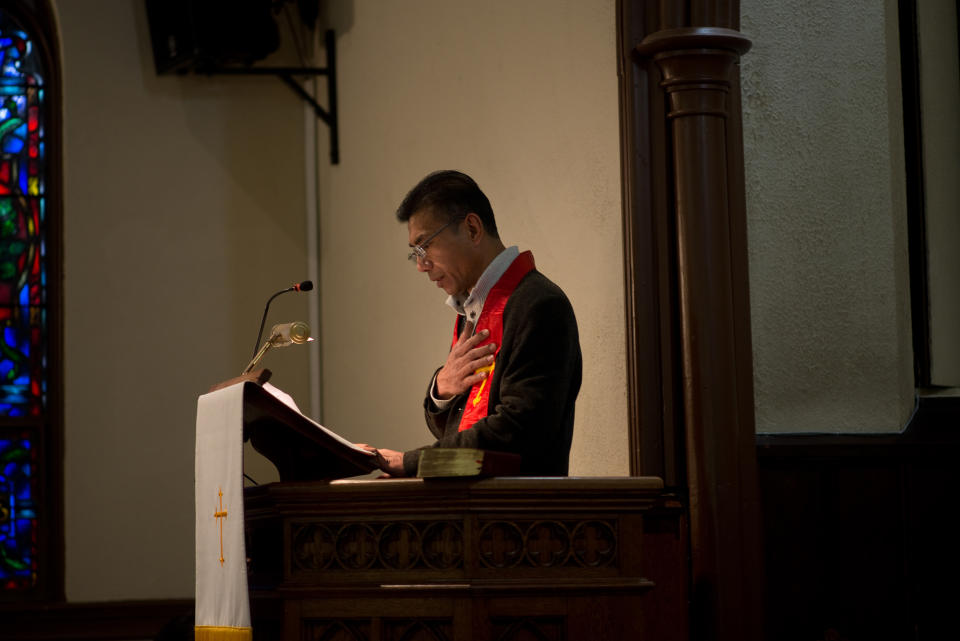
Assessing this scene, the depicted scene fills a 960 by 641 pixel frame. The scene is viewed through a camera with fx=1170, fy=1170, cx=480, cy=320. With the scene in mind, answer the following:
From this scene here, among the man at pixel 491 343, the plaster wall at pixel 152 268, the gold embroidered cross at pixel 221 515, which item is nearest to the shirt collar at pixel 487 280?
the man at pixel 491 343

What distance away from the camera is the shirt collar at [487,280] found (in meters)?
3.15

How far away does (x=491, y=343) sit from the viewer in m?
3.06

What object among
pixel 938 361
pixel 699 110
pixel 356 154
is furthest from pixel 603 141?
pixel 356 154

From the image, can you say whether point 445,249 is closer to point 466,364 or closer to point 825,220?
point 466,364

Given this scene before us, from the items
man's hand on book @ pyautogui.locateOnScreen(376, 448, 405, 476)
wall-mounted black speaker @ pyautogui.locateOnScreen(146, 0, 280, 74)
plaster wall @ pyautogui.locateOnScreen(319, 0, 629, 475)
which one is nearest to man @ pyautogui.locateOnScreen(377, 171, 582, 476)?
man's hand on book @ pyautogui.locateOnScreen(376, 448, 405, 476)

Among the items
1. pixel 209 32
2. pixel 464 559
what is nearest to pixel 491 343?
pixel 464 559

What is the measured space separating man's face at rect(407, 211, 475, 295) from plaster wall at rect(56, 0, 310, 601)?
2955 millimetres

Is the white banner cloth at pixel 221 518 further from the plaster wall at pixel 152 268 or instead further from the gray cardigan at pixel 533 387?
the plaster wall at pixel 152 268

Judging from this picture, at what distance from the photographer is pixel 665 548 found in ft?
8.58

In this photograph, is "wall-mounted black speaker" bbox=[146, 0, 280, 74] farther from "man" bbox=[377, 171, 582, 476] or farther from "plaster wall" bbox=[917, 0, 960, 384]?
"plaster wall" bbox=[917, 0, 960, 384]

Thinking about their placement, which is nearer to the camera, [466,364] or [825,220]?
[466,364]

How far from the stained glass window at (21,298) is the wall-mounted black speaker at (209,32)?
2.53 feet

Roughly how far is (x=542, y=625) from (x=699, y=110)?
166 cm

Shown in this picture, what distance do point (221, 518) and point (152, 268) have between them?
3.71 meters
